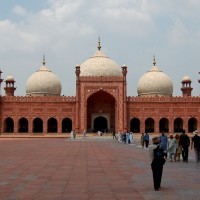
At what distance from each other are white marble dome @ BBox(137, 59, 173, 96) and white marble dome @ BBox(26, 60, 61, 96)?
773 cm

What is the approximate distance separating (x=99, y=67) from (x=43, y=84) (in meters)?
5.40

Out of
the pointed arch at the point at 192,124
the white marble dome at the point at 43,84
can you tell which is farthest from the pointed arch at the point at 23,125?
the pointed arch at the point at 192,124

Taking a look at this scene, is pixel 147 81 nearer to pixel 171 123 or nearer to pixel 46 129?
pixel 171 123

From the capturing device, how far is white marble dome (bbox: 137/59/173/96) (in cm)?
3538

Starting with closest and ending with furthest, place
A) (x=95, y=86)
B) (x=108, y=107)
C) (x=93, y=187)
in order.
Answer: (x=93, y=187), (x=95, y=86), (x=108, y=107)

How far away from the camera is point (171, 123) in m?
31.4

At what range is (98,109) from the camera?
32531 mm

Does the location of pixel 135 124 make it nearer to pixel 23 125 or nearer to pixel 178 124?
pixel 178 124

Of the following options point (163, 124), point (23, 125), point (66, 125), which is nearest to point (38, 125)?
→ point (23, 125)

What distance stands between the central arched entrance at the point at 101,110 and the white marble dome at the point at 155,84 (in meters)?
4.64

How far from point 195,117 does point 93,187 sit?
2760cm

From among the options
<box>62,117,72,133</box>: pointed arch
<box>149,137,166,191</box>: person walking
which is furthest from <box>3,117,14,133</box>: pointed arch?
<box>149,137,166,191</box>: person walking

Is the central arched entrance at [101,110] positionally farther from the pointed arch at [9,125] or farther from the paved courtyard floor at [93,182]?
the paved courtyard floor at [93,182]

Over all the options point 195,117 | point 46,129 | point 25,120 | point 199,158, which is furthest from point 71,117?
point 199,158
